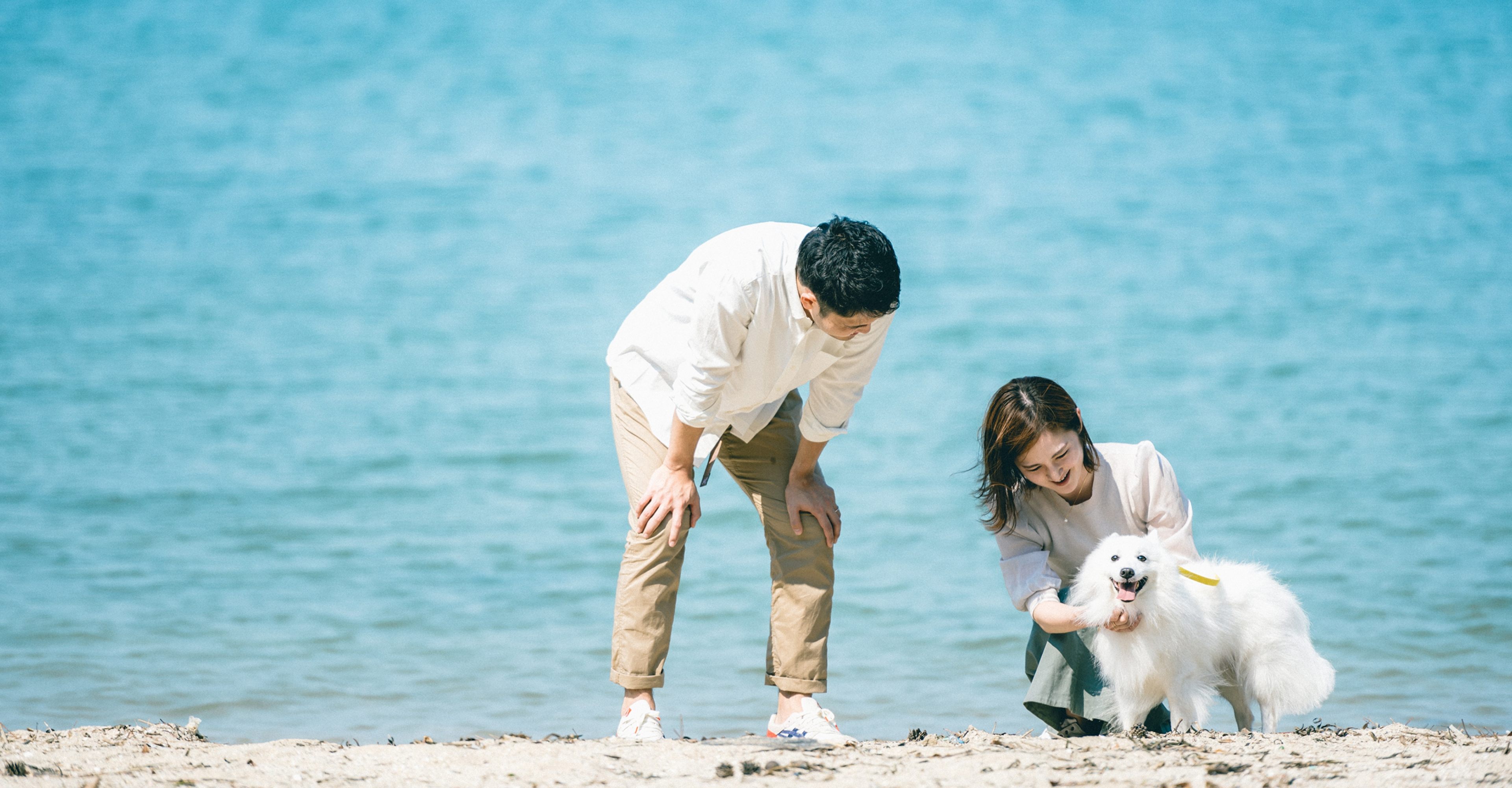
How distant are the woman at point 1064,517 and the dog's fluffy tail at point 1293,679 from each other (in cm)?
33

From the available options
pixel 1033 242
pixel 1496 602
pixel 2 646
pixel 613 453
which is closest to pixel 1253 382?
pixel 1033 242

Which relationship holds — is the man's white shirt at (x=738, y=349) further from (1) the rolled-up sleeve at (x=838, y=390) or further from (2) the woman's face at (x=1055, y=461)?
(2) the woman's face at (x=1055, y=461)

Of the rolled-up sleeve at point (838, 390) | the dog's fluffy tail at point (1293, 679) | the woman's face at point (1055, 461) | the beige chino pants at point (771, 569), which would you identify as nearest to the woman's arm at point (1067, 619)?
the woman's face at point (1055, 461)

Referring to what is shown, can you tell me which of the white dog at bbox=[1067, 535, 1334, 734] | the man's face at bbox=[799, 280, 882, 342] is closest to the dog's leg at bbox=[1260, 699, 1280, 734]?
the white dog at bbox=[1067, 535, 1334, 734]

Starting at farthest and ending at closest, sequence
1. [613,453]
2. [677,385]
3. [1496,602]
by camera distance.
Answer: [613,453], [1496,602], [677,385]

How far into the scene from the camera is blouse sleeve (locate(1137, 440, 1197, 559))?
3.71 m

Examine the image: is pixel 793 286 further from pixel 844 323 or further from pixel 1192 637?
pixel 1192 637

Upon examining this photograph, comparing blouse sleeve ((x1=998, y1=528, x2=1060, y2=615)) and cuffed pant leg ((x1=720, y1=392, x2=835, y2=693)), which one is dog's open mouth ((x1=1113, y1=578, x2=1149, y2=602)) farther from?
cuffed pant leg ((x1=720, y1=392, x2=835, y2=693))

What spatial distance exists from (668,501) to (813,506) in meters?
0.47

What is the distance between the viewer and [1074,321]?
15.9m

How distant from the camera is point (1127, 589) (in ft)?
11.2

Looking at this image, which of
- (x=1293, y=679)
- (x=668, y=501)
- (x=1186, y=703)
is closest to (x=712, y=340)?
(x=668, y=501)

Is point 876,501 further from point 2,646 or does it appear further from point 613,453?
point 2,646

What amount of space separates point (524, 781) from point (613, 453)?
9748mm
